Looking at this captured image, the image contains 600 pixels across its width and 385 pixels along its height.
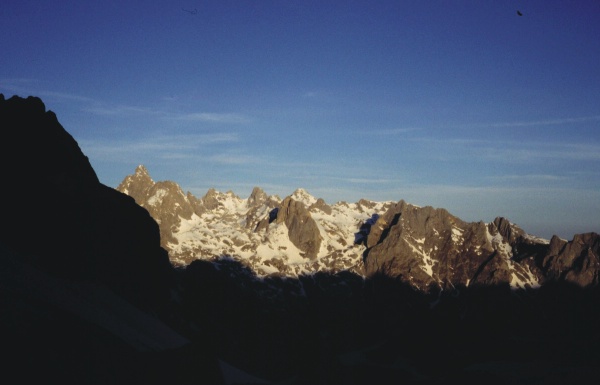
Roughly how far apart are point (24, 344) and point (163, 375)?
19.4 meters

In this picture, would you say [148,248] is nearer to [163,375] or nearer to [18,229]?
[18,229]

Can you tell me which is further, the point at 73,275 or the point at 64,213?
the point at 64,213

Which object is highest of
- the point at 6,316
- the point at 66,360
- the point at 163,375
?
the point at 6,316

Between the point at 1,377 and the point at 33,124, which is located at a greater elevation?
the point at 33,124

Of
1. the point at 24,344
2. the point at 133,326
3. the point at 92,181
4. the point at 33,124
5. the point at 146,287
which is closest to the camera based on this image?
the point at 24,344

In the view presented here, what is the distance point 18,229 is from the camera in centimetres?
6444

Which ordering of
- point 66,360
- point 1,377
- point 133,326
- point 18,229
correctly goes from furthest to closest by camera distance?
point 18,229, point 133,326, point 66,360, point 1,377

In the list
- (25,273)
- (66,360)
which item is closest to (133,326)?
(25,273)

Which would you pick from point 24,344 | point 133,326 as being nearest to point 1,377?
point 24,344

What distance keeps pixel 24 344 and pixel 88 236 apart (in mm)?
48843

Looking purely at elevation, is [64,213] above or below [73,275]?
above

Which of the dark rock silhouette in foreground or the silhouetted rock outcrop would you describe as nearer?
the dark rock silhouette in foreground

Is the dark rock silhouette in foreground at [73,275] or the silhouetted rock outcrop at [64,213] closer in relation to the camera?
the dark rock silhouette in foreground at [73,275]

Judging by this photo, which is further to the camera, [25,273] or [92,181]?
[92,181]
